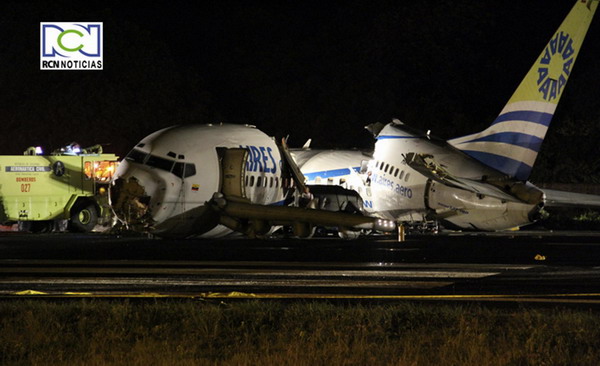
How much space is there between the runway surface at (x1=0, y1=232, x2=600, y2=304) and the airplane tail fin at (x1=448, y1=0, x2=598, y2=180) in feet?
10.4

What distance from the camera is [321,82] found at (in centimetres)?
8019

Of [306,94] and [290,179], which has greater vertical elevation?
[306,94]

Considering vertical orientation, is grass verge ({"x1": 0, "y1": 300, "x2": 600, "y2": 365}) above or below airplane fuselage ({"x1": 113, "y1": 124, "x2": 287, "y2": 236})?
A: below

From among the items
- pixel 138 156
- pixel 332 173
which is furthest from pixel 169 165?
pixel 332 173

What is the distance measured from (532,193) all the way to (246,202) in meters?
9.58

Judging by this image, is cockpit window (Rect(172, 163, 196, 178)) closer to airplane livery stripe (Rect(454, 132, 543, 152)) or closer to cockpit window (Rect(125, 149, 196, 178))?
cockpit window (Rect(125, 149, 196, 178))

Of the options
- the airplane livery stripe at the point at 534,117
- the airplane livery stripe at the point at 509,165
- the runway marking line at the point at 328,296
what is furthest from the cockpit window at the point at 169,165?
the runway marking line at the point at 328,296

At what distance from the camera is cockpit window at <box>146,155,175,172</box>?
32.6 metres

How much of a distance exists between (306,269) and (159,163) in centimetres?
955

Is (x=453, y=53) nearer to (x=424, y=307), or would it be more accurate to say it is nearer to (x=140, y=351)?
(x=424, y=307)

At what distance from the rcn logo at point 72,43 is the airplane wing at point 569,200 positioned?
3505 cm

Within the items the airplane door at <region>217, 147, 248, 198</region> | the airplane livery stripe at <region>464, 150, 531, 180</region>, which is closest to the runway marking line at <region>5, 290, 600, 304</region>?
the airplane door at <region>217, 147, 248, 198</region>

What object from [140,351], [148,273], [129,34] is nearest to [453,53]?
[129,34]

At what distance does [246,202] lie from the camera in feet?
109
